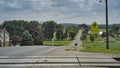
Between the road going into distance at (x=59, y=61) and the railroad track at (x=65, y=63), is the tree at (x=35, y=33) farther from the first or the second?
the railroad track at (x=65, y=63)

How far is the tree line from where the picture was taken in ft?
409

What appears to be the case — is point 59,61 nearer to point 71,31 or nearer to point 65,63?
point 65,63

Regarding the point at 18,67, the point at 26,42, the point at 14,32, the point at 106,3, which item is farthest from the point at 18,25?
the point at 18,67

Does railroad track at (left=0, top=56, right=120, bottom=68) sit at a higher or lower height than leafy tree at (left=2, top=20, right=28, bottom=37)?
lower

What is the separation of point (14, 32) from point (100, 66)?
134 metres

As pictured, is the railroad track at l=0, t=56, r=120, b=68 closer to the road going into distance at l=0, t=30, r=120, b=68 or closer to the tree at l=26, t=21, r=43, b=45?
the road going into distance at l=0, t=30, r=120, b=68

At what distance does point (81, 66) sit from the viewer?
53.4ft

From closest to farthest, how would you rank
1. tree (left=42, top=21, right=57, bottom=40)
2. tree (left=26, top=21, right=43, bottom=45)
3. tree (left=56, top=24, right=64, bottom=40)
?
tree (left=26, top=21, right=43, bottom=45), tree (left=42, top=21, right=57, bottom=40), tree (left=56, top=24, right=64, bottom=40)

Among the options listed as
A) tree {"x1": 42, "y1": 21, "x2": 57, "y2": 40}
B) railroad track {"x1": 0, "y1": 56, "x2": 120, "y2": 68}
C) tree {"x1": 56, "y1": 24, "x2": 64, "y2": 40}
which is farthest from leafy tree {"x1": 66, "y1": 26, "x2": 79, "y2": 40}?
railroad track {"x1": 0, "y1": 56, "x2": 120, "y2": 68}

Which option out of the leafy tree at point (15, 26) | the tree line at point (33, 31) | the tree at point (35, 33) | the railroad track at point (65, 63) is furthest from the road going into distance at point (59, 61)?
the leafy tree at point (15, 26)

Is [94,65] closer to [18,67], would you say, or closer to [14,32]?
[18,67]

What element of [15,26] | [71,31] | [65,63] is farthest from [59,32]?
[65,63]

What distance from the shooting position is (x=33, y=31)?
452ft

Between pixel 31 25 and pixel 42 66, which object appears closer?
pixel 42 66
